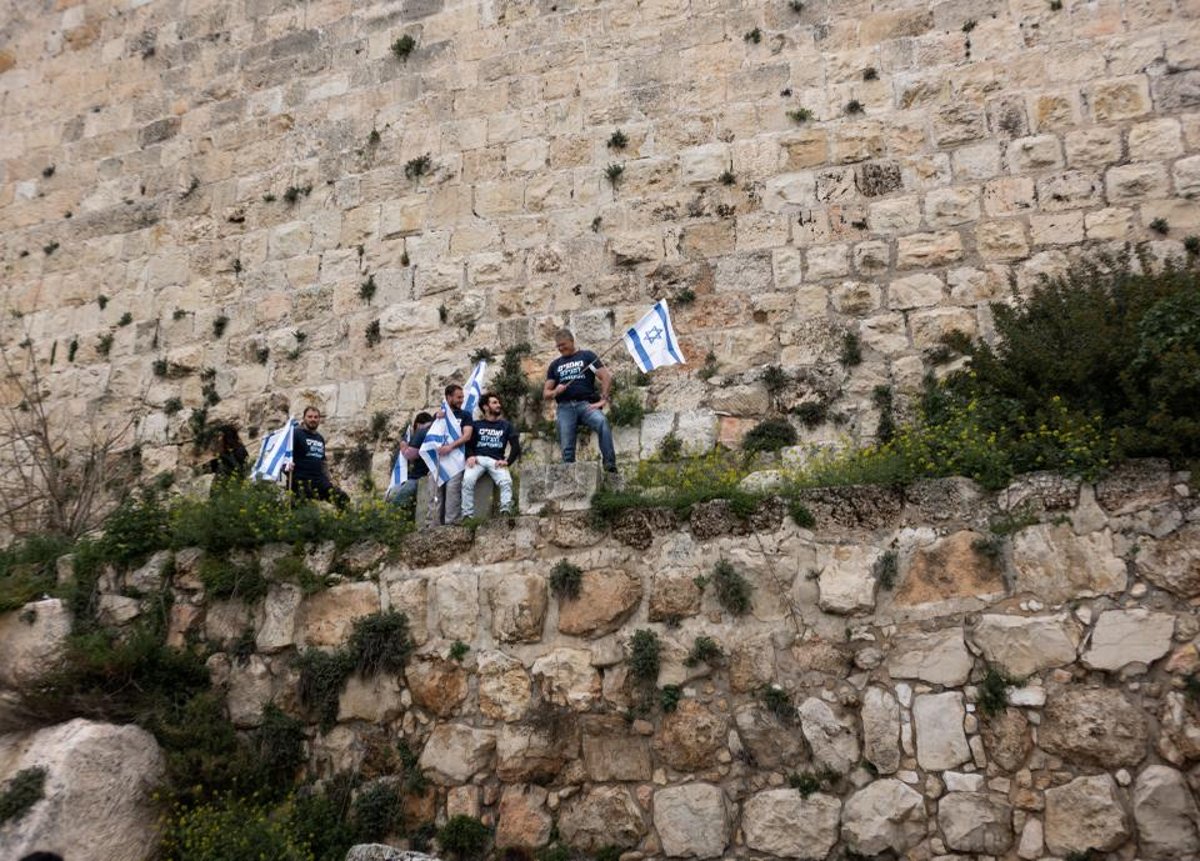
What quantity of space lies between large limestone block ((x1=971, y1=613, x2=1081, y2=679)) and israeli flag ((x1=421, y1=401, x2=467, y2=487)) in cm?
422

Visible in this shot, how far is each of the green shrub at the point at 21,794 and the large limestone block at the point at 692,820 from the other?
401 cm

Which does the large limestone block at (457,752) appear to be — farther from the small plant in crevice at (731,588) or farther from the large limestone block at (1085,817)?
the large limestone block at (1085,817)

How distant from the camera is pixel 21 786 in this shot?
22.9 feet

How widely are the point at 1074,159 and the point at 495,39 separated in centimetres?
657

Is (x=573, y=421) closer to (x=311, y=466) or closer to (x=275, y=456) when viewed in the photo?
Result: (x=311, y=466)

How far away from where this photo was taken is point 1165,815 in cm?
580

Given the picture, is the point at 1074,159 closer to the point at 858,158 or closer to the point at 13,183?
the point at 858,158

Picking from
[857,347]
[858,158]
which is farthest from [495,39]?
[857,347]

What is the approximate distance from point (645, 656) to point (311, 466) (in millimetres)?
4433

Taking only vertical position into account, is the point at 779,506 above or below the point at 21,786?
above

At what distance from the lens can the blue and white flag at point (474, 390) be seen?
32.7ft

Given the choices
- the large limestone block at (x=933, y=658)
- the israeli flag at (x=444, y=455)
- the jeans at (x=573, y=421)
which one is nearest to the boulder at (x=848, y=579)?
the large limestone block at (x=933, y=658)

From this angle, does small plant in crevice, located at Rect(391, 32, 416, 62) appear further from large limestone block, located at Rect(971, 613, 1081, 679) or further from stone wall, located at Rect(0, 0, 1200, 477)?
large limestone block, located at Rect(971, 613, 1081, 679)

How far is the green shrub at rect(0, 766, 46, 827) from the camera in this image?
6.88 meters
